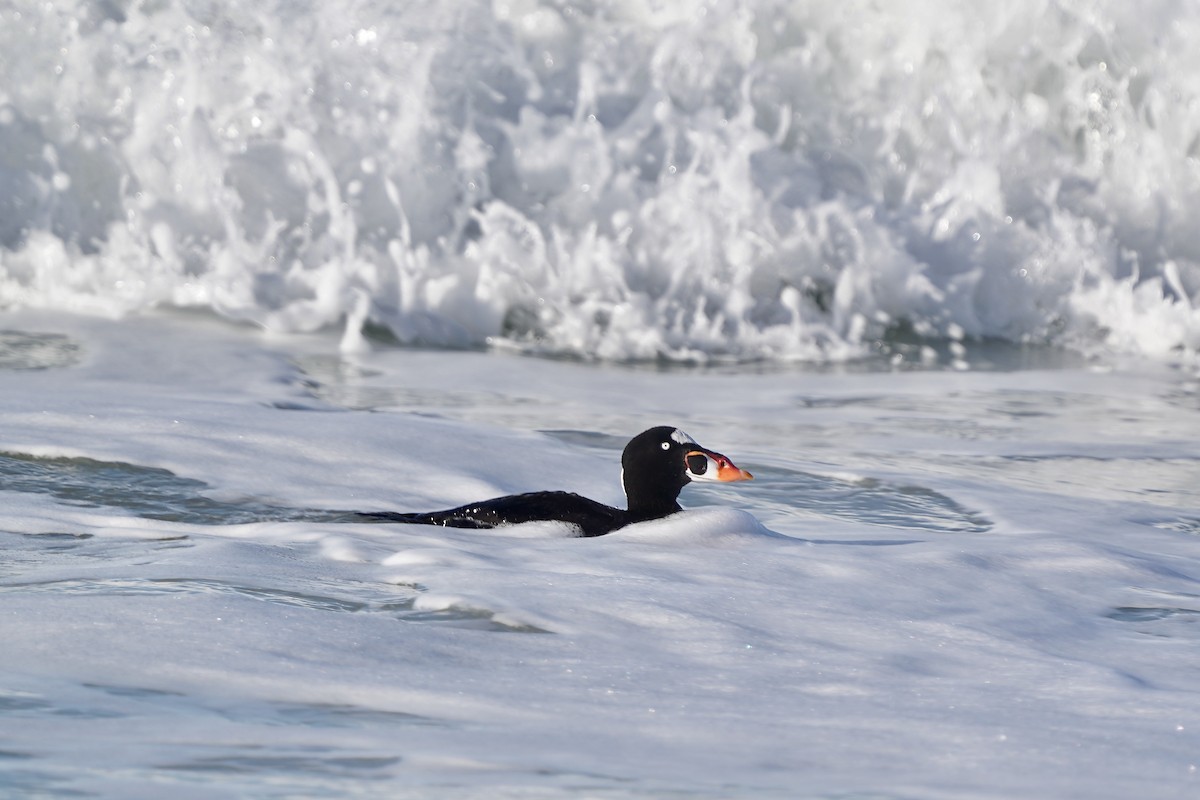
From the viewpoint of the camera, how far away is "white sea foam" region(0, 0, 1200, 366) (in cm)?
845

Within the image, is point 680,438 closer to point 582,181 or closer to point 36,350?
point 36,350

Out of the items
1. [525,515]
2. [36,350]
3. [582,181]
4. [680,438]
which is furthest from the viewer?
[582,181]

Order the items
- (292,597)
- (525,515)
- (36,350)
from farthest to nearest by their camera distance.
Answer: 1. (36,350)
2. (525,515)
3. (292,597)

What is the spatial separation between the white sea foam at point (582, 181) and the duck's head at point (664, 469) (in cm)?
340

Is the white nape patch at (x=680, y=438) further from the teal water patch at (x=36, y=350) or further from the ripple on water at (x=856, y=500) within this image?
the teal water patch at (x=36, y=350)

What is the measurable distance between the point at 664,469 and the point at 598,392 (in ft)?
8.32

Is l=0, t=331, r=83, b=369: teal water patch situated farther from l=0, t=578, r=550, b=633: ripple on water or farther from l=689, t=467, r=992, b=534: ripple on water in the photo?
l=0, t=578, r=550, b=633: ripple on water

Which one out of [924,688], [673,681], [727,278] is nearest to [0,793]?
[673,681]

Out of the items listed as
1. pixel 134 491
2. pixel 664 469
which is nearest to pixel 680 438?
pixel 664 469

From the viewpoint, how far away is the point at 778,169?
31.6 feet

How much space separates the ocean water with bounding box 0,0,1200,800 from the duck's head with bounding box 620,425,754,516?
0.31 feet

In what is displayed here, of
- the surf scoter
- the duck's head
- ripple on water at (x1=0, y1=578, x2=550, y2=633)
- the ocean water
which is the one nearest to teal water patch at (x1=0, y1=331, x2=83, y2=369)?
the ocean water

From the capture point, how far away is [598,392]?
688cm

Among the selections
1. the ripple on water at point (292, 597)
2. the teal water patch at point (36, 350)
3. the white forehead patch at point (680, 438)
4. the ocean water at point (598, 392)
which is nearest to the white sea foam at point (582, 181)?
the ocean water at point (598, 392)
